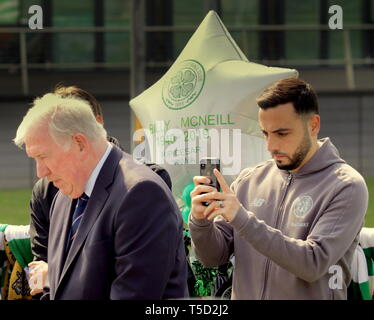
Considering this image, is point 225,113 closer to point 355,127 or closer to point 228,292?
point 228,292

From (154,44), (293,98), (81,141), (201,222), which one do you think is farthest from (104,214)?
(154,44)

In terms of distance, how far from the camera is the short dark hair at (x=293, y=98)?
348cm

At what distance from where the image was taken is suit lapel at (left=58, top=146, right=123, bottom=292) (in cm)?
299

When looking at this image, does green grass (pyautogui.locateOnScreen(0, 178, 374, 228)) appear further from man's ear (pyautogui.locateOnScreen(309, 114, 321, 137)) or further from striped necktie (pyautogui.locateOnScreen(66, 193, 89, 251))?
striped necktie (pyautogui.locateOnScreen(66, 193, 89, 251))

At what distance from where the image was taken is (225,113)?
177 inches

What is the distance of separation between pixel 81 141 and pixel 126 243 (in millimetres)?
362

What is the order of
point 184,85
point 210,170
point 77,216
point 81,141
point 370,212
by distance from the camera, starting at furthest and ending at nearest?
point 370,212, point 184,85, point 210,170, point 77,216, point 81,141

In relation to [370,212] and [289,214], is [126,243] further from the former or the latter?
[370,212]

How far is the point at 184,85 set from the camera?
463 centimetres

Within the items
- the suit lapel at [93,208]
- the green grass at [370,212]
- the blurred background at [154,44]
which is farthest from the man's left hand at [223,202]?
the blurred background at [154,44]
